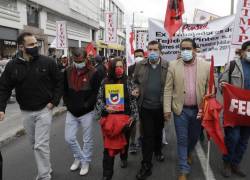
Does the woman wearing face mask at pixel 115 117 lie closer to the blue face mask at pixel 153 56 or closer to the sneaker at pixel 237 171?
the blue face mask at pixel 153 56

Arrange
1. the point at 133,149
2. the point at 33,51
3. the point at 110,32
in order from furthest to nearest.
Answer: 1. the point at 110,32
2. the point at 133,149
3. the point at 33,51

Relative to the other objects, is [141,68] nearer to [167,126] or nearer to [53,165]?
[53,165]

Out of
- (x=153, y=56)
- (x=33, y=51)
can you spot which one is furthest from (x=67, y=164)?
(x=153, y=56)

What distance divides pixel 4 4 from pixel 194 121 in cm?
1953

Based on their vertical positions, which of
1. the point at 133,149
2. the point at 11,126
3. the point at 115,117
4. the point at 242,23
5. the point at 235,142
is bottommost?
the point at 11,126

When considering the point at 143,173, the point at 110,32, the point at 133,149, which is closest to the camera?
the point at 143,173

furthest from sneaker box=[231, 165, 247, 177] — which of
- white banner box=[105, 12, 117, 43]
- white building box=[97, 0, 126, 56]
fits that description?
white building box=[97, 0, 126, 56]

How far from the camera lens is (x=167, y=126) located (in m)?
8.18

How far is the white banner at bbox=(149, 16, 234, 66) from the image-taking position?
623 centimetres

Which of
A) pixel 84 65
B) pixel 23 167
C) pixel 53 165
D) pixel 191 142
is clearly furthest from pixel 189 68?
pixel 23 167

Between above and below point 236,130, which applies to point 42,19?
above

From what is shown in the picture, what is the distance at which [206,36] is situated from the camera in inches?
256

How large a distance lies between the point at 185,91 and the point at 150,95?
52 cm

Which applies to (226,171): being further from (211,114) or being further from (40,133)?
(40,133)
